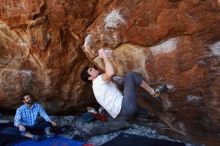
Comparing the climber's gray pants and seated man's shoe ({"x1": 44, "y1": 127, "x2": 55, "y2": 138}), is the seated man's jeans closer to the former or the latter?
seated man's shoe ({"x1": 44, "y1": 127, "x2": 55, "y2": 138})

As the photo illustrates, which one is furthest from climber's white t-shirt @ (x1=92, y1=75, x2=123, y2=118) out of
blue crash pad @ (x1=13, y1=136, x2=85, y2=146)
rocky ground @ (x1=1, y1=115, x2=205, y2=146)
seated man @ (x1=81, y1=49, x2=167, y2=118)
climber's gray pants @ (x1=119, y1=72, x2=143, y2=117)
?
rocky ground @ (x1=1, y1=115, x2=205, y2=146)

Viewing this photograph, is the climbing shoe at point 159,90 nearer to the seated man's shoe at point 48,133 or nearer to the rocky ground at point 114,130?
the rocky ground at point 114,130

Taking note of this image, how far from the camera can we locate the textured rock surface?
5.07m

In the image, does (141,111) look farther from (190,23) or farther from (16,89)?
(16,89)

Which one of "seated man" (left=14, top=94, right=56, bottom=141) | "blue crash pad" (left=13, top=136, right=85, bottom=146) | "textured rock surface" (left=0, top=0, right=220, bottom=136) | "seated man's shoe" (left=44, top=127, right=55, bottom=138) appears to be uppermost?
"textured rock surface" (left=0, top=0, right=220, bottom=136)

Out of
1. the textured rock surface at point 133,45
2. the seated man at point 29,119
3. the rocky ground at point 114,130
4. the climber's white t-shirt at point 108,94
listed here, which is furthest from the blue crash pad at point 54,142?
the textured rock surface at point 133,45

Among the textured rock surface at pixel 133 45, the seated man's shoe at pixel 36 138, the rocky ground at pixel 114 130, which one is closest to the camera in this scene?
the textured rock surface at pixel 133 45

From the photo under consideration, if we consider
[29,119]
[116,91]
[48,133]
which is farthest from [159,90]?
[29,119]

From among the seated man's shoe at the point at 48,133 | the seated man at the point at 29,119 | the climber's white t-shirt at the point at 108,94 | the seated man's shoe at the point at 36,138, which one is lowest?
the seated man's shoe at the point at 36,138

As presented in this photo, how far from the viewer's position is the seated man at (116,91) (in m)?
5.11

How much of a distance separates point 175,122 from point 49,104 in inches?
110

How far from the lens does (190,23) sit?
5.00 meters

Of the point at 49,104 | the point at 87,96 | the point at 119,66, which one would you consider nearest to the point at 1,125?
the point at 49,104

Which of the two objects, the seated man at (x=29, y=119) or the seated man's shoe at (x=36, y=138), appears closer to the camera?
the seated man's shoe at (x=36, y=138)
